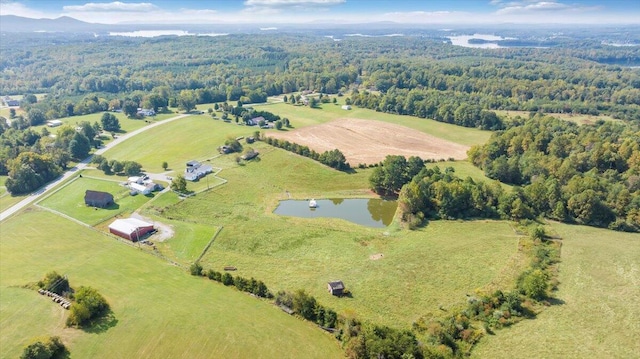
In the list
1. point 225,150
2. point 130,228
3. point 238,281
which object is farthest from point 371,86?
point 238,281

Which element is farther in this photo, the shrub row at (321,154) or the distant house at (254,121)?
the distant house at (254,121)

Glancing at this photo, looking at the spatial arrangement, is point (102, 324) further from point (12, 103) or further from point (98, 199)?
point (12, 103)

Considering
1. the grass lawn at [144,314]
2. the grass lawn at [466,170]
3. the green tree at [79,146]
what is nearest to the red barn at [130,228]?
the grass lawn at [144,314]

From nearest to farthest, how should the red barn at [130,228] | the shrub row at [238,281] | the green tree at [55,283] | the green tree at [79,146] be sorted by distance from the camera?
the green tree at [55,283] → the shrub row at [238,281] → the red barn at [130,228] → the green tree at [79,146]

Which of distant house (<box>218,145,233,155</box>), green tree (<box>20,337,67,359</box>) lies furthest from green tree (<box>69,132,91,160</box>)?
green tree (<box>20,337,67,359</box>)

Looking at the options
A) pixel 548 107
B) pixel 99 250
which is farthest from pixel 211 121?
pixel 548 107

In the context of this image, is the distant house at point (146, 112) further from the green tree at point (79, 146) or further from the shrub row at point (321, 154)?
the shrub row at point (321, 154)

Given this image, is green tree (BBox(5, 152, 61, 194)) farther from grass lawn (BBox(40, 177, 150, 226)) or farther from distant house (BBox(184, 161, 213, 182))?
distant house (BBox(184, 161, 213, 182))

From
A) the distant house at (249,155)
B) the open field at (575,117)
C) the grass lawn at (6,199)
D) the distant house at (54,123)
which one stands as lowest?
the grass lawn at (6,199)
